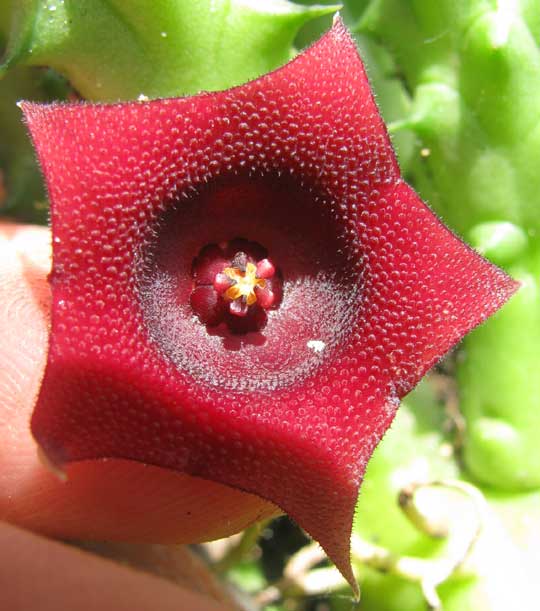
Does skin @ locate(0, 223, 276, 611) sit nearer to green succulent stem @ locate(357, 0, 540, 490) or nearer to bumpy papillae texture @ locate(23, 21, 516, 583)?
bumpy papillae texture @ locate(23, 21, 516, 583)

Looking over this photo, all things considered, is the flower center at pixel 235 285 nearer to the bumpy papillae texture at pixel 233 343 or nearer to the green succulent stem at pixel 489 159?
the bumpy papillae texture at pixel 233 343

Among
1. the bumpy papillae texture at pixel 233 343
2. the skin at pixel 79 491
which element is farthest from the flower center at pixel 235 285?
the skin at pixel 79 491

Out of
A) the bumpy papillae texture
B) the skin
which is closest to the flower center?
the bumpy papillae texture

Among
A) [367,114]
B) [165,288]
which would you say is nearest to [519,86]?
[367,114]

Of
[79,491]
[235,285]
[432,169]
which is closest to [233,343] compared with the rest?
[235,285]

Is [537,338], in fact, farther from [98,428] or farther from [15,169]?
[15,169]

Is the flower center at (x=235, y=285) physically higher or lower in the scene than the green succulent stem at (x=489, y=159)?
lower
